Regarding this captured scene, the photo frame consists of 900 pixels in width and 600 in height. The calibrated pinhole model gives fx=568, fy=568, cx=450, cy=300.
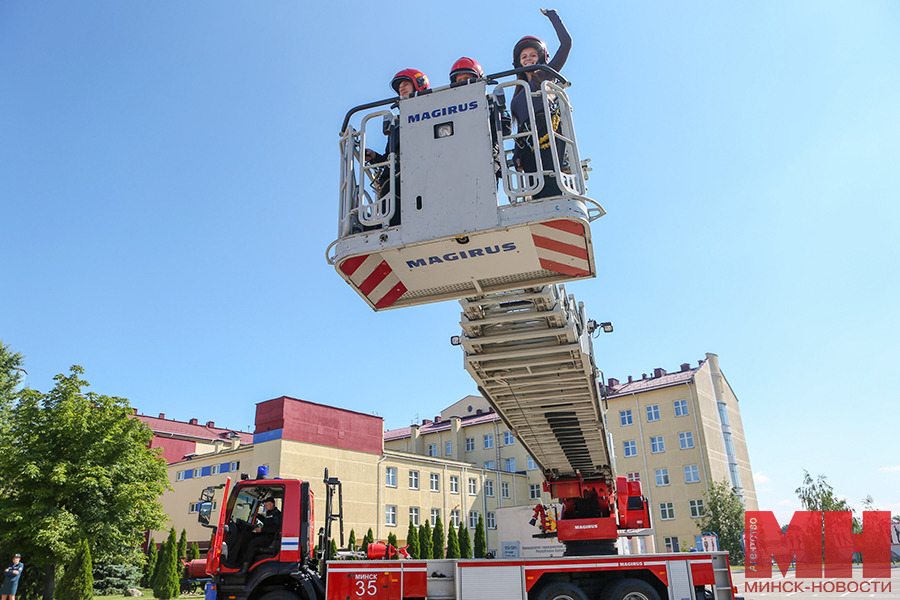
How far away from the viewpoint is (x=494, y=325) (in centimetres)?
774

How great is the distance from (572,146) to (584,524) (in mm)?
8738

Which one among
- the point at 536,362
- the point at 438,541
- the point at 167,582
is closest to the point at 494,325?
the point at 536,362

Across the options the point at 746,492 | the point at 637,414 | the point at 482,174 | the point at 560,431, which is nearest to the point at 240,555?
the point at 560,431

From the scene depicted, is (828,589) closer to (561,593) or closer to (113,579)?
(561,593)

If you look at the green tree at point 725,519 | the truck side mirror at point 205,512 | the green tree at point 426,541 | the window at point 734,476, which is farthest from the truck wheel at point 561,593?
the window at point 734,476

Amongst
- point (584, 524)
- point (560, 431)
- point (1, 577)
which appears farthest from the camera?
point (1, 577)

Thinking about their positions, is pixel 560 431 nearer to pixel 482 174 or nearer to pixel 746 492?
pixel 482 174

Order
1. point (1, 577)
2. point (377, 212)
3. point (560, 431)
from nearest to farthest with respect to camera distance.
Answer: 1. point (377, 212)
2. point (560, 431)
3. point (1, 577)

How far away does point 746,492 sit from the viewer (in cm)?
4412

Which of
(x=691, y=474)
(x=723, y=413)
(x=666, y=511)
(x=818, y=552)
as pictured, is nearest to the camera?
(x=818, y=552)

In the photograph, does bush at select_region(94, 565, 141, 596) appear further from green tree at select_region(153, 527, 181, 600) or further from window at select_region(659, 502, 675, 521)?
window at select_region(659, 502, 675, 521)

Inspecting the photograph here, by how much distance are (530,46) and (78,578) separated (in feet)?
63.8

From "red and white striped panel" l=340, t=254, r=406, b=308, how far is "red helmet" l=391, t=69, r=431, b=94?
2.14 meters

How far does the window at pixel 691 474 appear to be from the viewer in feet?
126
